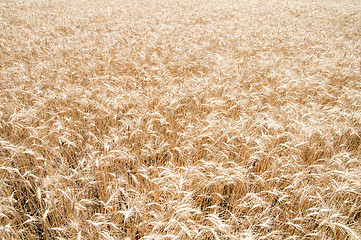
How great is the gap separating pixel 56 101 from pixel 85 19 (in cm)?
824

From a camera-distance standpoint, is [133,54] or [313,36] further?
[313,36]

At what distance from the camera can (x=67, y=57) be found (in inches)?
176

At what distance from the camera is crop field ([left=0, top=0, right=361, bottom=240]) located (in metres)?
1.48

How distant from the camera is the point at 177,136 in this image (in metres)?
2.53

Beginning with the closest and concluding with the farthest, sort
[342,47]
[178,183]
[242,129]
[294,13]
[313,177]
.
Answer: [178,183], [313,177], [242,129], [342,47], [294,13]

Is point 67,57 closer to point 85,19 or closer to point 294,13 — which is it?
point 85,19

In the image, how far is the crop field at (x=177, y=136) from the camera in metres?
1.48

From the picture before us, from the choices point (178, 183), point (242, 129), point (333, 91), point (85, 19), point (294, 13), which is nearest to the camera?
point (178, 183)

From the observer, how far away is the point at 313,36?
756cm

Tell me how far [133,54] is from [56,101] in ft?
8.39

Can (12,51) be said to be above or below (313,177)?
above

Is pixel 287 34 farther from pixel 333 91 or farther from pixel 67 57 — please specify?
pixel 67 57

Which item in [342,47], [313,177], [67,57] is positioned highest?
[342,47]

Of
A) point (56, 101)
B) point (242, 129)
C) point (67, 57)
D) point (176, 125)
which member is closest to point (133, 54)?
point (67, 57)
